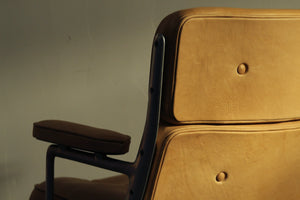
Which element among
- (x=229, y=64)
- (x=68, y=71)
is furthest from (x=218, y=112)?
(x=68, y=71)

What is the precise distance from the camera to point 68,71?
2.47 metres

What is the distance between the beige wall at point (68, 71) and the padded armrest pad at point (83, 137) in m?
0.90

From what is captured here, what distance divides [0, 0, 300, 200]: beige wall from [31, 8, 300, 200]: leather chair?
106 centimetres

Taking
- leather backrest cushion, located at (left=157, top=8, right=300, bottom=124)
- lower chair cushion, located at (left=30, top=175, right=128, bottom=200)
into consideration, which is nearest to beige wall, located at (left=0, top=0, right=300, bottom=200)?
lower chair cushion, located at (left=30, top=175, right=128, bottom=200)

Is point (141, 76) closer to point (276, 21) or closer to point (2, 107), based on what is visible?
point (2, 107)

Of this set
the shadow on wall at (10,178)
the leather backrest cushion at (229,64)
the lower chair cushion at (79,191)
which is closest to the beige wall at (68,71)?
the shadow on wall at (10,178)

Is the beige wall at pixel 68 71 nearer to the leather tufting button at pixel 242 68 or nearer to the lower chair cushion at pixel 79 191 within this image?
the lower chair cushion at pixel 79 191

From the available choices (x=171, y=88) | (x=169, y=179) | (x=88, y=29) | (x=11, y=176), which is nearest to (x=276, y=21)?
(x=171, y=88)

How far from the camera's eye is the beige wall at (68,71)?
233 centimetres

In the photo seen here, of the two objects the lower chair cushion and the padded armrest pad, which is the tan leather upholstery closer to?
the padded armrest pad

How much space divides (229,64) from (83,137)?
411mm

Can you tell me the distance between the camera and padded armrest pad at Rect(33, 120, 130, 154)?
1349 mm

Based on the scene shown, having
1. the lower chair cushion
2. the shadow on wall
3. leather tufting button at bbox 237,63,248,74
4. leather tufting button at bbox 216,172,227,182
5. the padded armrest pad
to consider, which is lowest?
the shadow on wall

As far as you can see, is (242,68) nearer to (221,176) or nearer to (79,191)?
(221,176)
